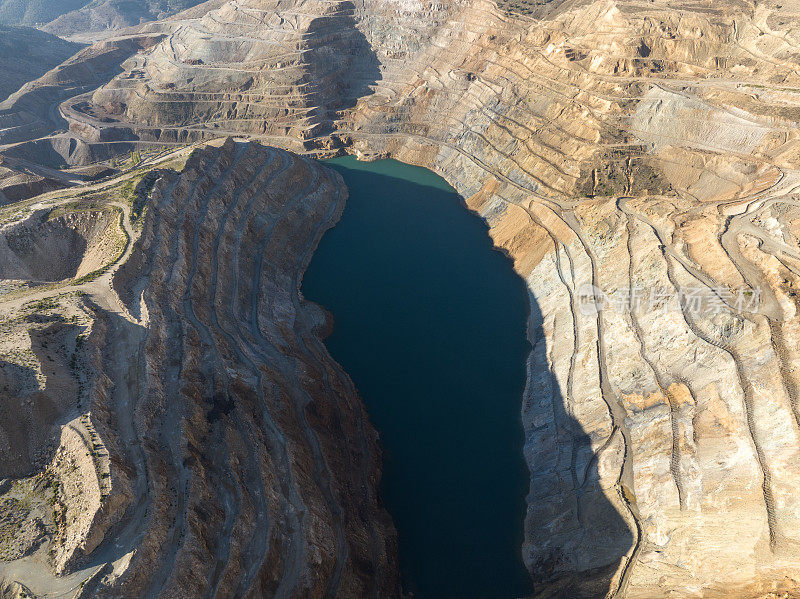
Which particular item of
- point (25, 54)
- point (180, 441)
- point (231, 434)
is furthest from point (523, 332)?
point (25, 54)

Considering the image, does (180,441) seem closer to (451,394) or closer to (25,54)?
(451,394)

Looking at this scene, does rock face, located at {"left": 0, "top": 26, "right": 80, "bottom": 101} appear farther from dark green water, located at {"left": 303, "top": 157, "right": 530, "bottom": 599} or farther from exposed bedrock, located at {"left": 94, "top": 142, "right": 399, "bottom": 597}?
dark green water, located at {"left": 303, "top": 157, "right": 530, "bottom": 599}

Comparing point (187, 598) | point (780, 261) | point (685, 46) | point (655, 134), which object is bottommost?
point (187, 598)

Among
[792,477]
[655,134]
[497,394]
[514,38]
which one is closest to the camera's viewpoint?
[792,477]

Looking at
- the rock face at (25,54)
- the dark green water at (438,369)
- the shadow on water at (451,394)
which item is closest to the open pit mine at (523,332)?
the shadow on water at (451,394)

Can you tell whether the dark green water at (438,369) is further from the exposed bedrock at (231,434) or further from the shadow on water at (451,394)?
the exposed bedrock at (231,434)

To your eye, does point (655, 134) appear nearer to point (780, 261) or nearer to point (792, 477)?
point (780, 261)

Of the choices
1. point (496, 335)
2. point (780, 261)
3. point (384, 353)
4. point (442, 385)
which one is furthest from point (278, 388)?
point (780, 261)
